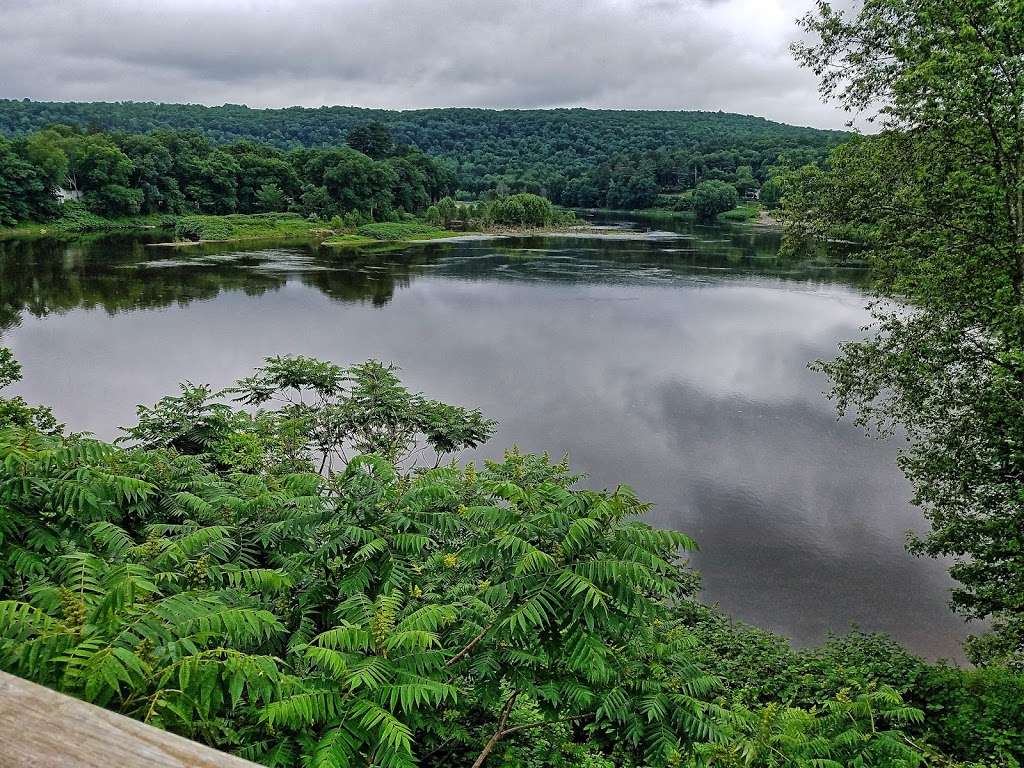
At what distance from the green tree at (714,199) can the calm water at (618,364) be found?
6311 centimetres

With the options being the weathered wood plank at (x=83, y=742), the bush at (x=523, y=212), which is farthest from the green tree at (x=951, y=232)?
the bush at (x=523, y=212)

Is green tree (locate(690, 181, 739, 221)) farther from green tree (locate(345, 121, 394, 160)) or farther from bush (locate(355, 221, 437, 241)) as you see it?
green tree (locate(345, 121, 394, 160))

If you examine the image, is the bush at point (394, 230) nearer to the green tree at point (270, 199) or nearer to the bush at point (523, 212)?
the bush at point (523, 212)

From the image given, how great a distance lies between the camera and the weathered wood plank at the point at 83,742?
1641 millimetres

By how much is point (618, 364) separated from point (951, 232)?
65.6 ft

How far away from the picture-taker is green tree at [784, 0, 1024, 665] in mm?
10367

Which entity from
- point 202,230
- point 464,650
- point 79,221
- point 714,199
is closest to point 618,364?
point 464,650

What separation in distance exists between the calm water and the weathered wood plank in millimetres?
14176

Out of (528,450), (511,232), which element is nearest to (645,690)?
(528,450)

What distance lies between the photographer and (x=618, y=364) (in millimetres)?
31750

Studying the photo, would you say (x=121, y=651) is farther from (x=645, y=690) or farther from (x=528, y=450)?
(x=528, y=450)

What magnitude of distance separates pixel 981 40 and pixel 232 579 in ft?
40.9

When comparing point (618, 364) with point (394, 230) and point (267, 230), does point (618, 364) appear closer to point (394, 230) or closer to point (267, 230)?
point (394, 230)

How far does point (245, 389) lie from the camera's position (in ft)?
68.2
